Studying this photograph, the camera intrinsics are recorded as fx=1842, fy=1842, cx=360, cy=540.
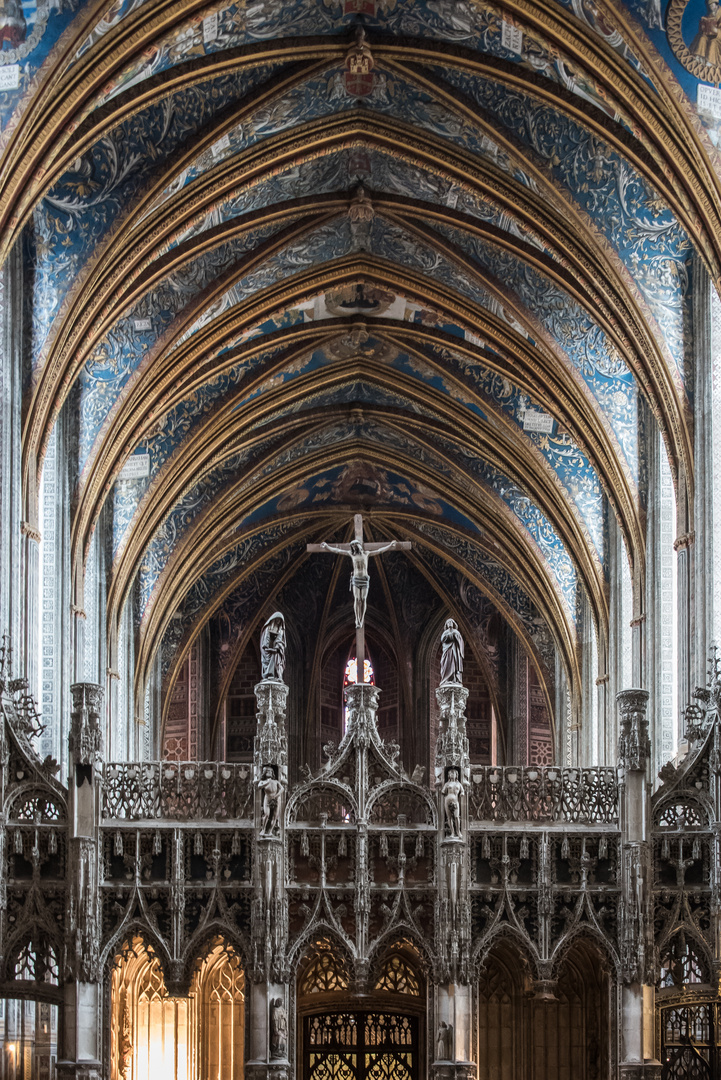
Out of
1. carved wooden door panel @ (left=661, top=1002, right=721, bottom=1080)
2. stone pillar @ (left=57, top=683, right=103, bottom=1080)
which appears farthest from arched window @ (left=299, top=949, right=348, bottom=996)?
carved wooden door panel @ (left=661, top=1002, right=721, bottom=1080)

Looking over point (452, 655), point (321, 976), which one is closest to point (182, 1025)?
point (321, 976)

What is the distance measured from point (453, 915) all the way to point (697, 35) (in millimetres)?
11736

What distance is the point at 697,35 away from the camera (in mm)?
23344

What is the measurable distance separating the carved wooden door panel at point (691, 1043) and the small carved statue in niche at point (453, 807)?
4484mm

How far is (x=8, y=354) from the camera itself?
26969mm

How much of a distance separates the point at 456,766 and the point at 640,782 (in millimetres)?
2445

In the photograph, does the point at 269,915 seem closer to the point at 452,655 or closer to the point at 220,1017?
the point at 452,655

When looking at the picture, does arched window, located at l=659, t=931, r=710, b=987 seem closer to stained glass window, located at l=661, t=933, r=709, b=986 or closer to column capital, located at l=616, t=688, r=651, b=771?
stained glass window, located at l=661, t=933, r=709, b=986

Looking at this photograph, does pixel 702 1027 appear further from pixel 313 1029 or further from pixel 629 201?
pixel 629 201

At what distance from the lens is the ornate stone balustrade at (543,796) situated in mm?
24750

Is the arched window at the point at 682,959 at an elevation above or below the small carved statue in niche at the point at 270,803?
below

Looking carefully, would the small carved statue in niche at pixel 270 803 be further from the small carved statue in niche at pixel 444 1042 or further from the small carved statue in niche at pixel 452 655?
Answer: the small carved statue in niche at pixel 444 1042

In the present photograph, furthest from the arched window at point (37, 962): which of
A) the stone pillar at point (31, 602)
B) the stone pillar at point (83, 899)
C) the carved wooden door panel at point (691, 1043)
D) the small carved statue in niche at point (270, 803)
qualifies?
the carved wooden door panel at point (691, 1043)

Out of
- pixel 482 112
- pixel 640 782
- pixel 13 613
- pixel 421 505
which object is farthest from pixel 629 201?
pixel 421 505
